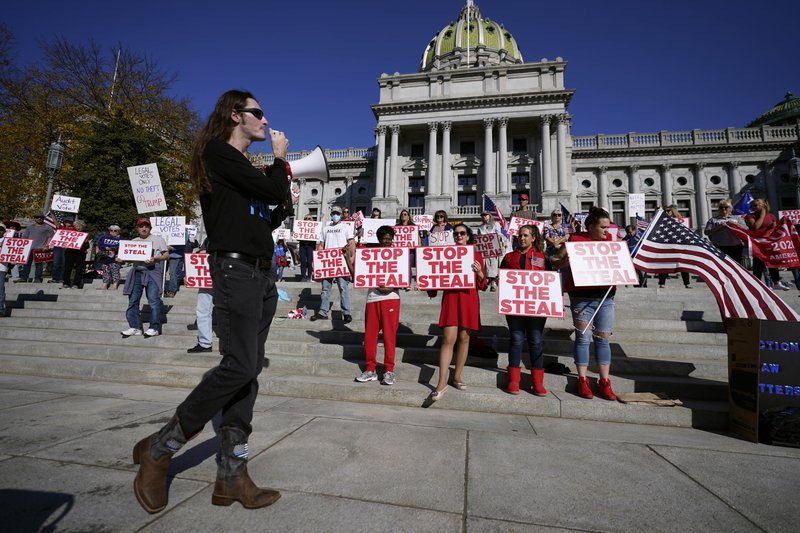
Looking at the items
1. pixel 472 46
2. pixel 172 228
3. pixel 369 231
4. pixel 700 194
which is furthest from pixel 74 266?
pixel 472 46

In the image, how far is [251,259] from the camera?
221 centimetres

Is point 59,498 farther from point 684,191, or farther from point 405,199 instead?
point 684,191

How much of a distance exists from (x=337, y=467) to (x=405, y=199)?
41.7 m

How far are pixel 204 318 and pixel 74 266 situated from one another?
321 inches

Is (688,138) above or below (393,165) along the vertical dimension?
above

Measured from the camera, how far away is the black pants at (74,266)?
34.6 feet

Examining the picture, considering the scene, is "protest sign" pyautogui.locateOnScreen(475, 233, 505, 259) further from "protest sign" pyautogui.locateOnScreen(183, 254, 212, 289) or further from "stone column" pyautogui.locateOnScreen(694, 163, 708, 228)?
"stone column" pyautogui.locateOnScreen(694, 163, 708, 228)

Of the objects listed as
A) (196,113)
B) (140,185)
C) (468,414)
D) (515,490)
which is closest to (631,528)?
(515,490)

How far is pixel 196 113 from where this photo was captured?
25.4 m

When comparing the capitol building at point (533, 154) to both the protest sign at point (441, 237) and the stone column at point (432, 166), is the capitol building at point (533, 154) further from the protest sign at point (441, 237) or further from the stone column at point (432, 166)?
the protest sign at point (441, 237)

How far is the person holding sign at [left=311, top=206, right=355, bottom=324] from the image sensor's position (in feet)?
24.2

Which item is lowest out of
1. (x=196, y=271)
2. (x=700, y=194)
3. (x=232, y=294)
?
(x=232, y=294)

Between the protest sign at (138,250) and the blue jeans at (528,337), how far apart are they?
6249 millimetres

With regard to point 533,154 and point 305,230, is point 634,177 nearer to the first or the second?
point 533,154
